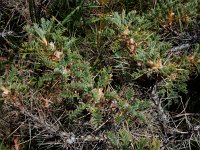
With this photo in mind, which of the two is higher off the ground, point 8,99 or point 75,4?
point 75,4

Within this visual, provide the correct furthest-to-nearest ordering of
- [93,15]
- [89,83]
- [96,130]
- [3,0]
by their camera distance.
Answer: [3,0]
[93,15]
[96,130]
[89,83]

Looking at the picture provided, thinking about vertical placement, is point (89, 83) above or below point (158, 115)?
above

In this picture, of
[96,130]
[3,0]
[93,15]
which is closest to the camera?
[96,130]

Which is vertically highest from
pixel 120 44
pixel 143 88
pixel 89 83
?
pixel 120 44

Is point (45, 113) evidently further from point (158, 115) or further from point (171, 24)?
point (171, 24)

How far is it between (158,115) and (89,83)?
0.43 m

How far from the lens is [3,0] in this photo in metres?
2.30

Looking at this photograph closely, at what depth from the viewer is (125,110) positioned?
5.75 feet

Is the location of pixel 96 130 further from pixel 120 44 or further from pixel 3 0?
pixel 3 0

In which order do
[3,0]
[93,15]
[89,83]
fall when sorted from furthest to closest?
[3,0] → [93,15] → [89,83]

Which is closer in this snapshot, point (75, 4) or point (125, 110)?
point (125, 110)

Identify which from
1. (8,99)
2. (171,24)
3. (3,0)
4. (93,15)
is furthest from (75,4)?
(8,99)

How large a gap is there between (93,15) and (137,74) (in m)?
0.54

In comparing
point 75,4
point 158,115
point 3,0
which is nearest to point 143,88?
point 158,115
